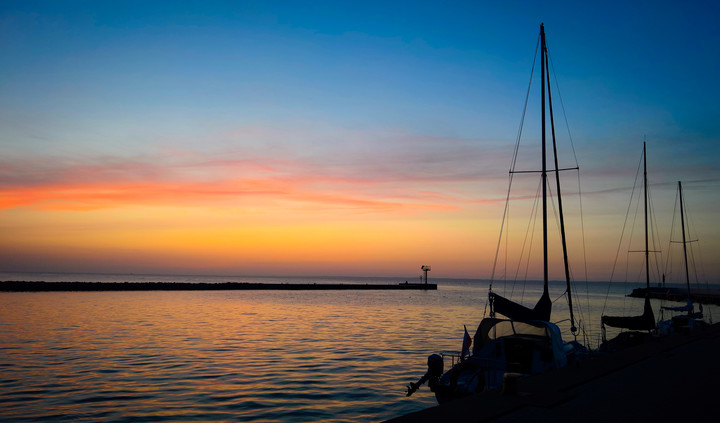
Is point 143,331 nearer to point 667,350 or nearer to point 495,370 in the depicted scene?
point 495,370

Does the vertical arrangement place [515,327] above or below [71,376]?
above

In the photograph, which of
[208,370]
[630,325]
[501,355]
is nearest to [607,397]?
[501,355]

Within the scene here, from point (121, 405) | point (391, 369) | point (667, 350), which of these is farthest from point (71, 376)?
point (667, 350)

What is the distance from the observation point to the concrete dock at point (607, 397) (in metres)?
10.9

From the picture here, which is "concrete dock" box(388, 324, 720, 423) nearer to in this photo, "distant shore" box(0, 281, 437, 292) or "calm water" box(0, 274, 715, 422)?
"calm water" box(0, 274, 715, 422)

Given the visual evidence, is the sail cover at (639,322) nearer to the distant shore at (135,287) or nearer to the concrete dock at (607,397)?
the concrete dock at (607,397)

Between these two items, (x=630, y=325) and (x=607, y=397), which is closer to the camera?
(x=607, y=397)

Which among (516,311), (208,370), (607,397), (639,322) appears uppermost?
(516,311)

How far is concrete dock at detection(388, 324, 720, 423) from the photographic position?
1085cm

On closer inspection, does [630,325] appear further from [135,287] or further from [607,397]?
[135,287]

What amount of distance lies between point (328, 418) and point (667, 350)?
16.6 metres

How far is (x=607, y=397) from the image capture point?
12.9 meters

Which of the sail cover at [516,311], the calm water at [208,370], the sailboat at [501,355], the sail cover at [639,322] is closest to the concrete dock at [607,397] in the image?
the sailboat at [501,355]

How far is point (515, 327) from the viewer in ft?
64.6
